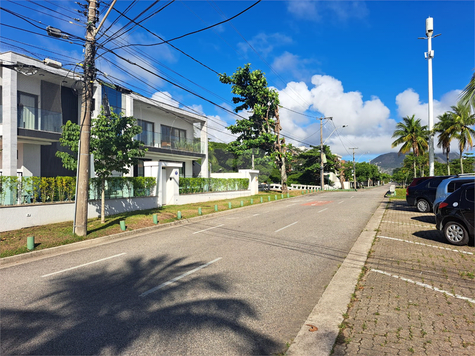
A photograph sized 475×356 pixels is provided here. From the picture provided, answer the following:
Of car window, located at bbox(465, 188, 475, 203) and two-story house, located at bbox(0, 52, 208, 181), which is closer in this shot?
car window, located at bbox(465, 188, 475, 203)

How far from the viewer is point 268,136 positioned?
33562mm

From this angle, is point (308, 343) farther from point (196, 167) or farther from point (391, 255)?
point (196, 167)

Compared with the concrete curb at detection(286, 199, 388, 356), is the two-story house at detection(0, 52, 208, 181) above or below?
above

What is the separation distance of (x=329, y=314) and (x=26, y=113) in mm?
17775

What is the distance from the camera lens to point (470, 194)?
321 inches

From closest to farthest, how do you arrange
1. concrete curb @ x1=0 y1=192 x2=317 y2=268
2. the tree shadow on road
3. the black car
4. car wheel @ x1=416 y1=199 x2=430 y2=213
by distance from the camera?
1. the tree shadow on road
2. the black car
3. concrete curb @ x1=0 y1=192 x2=317 y2=268
4. car wheel @ x1=416 y1=199 x2=430 y2=213

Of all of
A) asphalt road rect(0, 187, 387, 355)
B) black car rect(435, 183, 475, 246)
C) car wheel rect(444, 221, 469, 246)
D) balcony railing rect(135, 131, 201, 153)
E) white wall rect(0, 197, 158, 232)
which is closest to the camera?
asphalt road rect(0, 187, 387, 355)

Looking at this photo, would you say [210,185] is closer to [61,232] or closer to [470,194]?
[61,232]

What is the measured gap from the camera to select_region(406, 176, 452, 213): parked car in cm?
1532

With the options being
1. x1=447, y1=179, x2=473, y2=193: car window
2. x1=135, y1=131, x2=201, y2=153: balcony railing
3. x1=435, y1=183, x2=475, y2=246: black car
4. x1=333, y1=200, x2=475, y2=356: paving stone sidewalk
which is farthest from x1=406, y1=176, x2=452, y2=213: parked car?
x1=135, y1=131, x2=201, y2=153: balcony railing

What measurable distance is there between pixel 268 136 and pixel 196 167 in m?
8.72

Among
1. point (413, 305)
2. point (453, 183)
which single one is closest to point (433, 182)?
point (453, 183)

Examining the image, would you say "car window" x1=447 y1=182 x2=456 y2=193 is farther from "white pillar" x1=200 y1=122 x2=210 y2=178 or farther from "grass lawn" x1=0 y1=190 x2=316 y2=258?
"white pillar" x1=200 y1=122 x2=210 y2=178

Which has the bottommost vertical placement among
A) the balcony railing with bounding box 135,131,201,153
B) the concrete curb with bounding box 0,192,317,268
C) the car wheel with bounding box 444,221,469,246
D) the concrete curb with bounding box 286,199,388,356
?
the concrete curb with bounding box 0,192,317,268
